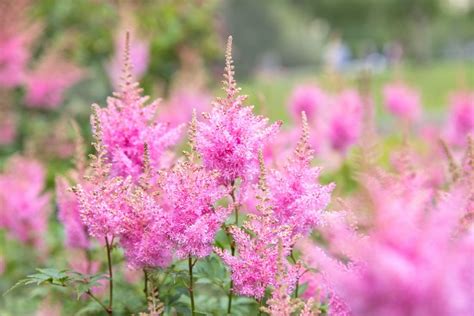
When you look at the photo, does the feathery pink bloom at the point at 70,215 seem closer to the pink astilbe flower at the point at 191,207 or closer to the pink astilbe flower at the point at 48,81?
the pink astilbe flower at the point at 191,207

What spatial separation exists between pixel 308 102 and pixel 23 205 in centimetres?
245

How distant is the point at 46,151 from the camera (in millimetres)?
7199

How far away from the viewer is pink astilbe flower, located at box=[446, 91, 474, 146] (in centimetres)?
590

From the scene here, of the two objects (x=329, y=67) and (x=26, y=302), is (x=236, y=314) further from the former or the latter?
(x=329, y=67)

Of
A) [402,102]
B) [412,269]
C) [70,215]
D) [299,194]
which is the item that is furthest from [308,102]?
[412,269]

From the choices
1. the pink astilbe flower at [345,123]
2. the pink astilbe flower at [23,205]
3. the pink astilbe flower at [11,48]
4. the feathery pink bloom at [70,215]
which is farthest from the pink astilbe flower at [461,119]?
the feathery pink bloom at [70,215]

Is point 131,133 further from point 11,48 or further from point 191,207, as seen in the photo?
point 11,48

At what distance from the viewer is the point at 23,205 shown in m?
4.43

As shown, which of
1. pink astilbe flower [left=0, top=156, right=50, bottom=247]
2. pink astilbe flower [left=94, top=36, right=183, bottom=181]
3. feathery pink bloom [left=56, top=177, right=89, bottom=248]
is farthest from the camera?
pink astilbe flower [left=0, top=156, right=50, bottom=247]

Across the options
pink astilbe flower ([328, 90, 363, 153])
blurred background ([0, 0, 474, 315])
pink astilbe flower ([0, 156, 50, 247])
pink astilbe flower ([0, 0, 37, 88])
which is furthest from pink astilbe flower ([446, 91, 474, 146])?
pink astilbe flower ([0, 0, 37, 88])

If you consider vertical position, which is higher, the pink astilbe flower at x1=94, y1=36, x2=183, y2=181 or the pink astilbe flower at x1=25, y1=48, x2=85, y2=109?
the pink astilbe flower at x1=25, y1=48, x2=85, y2=109

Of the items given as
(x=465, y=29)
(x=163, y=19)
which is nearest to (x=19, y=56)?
(x=163, y=19)

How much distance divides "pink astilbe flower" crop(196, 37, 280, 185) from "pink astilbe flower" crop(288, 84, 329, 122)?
3602 mm

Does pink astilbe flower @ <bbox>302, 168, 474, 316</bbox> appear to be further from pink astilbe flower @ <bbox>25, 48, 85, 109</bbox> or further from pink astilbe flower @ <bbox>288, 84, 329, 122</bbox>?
pink astilbe flower @ <bbox>25, 48, 85, 109</bbox>
